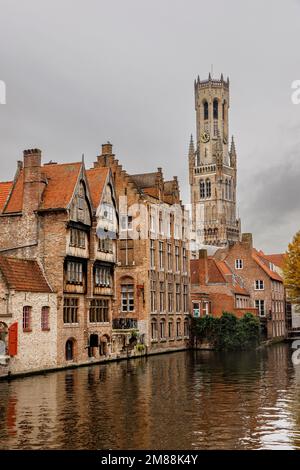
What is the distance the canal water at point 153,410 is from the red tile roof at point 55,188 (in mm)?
11308

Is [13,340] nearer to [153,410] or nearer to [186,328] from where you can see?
[153,410]

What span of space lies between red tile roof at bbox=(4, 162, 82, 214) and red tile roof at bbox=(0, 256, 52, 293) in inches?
169

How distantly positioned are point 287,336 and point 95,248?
5009 centimetres

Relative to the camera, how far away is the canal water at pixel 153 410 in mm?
19078

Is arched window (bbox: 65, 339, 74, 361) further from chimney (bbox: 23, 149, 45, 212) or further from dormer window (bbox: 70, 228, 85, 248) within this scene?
chimney (bbox: 23, 149, 45, 212)

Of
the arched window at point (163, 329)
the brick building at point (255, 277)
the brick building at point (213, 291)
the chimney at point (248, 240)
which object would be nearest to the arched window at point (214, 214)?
the chimney at point (248, 240)

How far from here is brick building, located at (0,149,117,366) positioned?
43688 mm

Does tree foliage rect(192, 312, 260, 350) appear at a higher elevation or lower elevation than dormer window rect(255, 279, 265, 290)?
lower

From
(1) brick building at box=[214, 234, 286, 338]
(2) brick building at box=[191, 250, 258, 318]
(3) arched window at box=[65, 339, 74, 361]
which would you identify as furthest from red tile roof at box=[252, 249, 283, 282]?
(3) arched window at box=[65, 339, 74, 361]

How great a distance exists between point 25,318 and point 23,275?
2.85 meters
